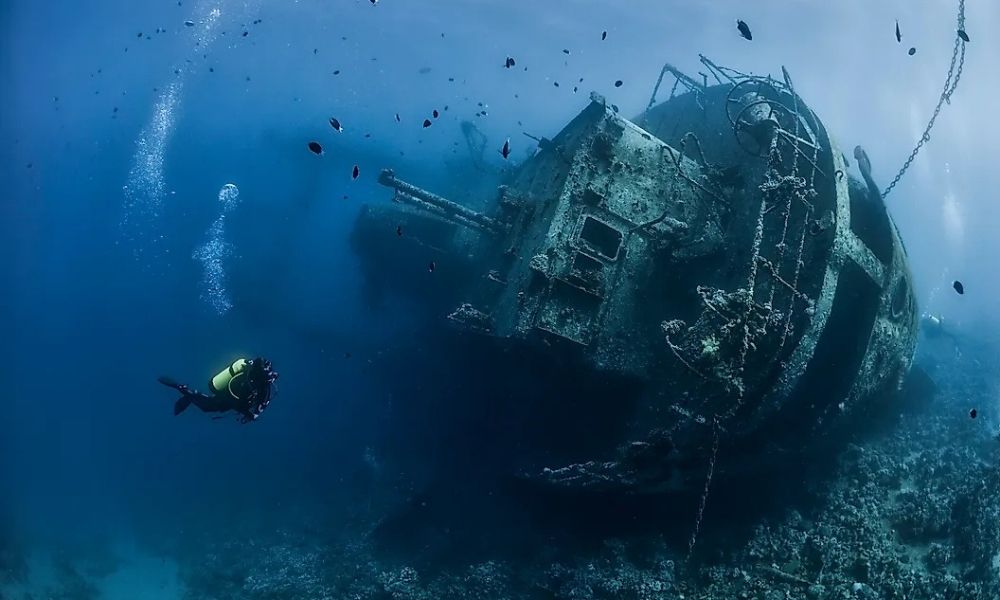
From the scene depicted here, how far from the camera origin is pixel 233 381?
521 centimetres

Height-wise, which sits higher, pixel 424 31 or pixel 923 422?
pixel 424 31

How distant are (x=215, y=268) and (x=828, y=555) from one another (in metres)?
37.7

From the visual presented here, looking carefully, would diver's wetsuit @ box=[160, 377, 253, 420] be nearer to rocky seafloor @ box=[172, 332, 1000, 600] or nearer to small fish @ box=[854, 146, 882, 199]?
rocky seafloor @ box=[172, 332, 1000, 600]

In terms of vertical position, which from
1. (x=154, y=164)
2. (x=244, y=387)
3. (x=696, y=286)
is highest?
(x=154, y=164)

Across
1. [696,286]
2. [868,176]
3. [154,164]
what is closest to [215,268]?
[696,286]

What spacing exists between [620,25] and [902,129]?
180 ft

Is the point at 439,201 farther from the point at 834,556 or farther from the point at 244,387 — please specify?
the point at 834,556

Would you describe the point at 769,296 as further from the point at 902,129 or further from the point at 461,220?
the point at 902,129

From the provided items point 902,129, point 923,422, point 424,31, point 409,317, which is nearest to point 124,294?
point 424,31

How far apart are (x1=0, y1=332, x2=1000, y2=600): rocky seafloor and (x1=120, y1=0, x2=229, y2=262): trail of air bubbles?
172ft

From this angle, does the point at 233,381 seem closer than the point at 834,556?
Yes

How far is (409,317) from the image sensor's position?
Answer: 17359 mm

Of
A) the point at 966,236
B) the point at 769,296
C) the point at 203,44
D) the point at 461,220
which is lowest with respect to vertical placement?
the point at 769,296

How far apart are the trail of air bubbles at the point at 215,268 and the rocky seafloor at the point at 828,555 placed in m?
23.9
